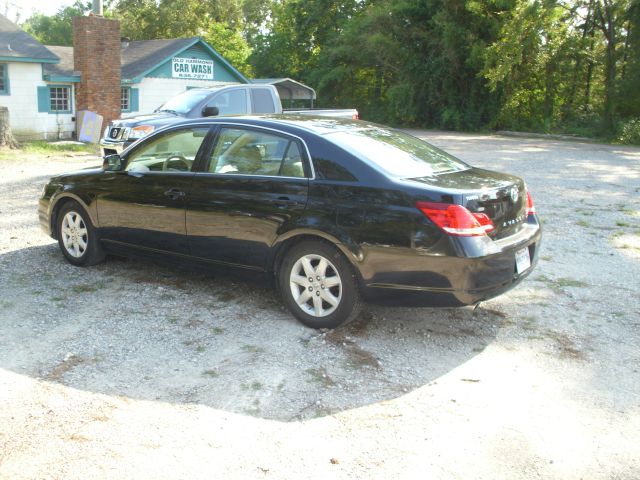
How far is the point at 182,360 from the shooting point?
461 centimetres

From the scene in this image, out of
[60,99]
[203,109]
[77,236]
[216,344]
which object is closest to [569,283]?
[216,344]

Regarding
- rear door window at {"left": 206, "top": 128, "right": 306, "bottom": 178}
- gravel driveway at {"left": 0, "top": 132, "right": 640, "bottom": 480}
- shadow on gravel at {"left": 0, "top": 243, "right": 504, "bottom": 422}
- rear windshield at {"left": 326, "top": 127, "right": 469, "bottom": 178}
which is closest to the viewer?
gravel driveway at {"left": 0, "top": 132, "right": 640, "bottom": 480}

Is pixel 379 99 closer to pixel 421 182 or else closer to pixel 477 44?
pixel 477 44

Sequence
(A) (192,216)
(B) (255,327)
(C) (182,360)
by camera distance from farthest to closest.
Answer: (A) (192,216) < (B) (255,327) < (C) (182,360)

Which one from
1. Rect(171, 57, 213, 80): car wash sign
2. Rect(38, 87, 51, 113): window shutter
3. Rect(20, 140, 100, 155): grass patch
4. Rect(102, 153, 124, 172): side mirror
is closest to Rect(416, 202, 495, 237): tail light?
Rect(102, 153, 124, 172): side mirror

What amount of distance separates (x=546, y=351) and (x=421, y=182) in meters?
1.51

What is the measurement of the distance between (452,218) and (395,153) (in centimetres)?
102

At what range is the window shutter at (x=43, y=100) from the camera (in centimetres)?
2425

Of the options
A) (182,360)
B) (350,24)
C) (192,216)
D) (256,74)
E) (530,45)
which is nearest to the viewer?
(182,360)

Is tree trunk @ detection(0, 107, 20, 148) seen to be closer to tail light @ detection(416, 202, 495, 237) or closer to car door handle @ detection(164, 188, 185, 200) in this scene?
car door handle @ detection(164, 188, 185, 200)

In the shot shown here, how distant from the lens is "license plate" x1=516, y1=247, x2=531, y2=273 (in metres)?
4.96

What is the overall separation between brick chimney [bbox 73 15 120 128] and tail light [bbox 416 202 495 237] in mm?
21730

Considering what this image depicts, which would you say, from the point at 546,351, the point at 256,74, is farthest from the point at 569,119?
the point at 546,351

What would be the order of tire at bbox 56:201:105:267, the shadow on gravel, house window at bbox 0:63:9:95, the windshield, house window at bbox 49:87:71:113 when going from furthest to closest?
house window at bbox 49:87:71:113
house window at bbox 0:63:9:95
the windshield
tire at bbox 56:201:105:267
the shadow on gravel
